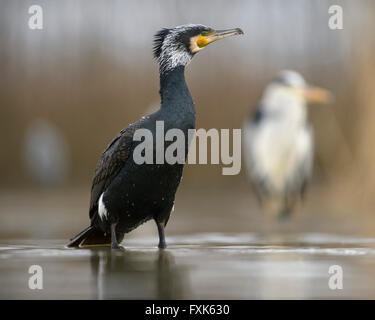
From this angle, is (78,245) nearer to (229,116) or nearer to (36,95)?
(229,116)

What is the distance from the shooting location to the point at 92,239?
6883mm

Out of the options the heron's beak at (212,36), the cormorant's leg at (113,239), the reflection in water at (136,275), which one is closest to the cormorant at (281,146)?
the heron's beak at (212,36)

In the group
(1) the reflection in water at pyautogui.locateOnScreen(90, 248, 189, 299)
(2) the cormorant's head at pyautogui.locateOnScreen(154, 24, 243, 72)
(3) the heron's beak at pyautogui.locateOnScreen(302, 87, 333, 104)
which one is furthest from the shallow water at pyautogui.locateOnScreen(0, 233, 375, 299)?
(3) the heron's beak at pyautogui.locateOnScreen(302, 87, 333, 104)

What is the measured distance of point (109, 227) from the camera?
661 centimetres

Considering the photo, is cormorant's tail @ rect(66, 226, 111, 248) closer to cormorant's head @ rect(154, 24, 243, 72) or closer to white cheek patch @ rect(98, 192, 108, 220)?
white cheek patch @ rect(98, 192, 108, 220)

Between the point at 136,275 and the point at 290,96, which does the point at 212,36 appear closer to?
the point at 136,275

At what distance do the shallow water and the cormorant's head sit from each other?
151 cm

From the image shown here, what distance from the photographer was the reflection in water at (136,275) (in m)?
4.73

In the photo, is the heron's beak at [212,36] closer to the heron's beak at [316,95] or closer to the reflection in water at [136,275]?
the reflection in water at [136,275]

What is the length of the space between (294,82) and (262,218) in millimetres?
2116

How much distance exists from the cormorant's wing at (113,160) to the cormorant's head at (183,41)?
2.16 feet

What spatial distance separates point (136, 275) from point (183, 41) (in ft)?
7.61

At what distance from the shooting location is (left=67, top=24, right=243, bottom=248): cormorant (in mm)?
6273

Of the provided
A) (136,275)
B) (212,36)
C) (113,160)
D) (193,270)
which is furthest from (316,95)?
(136,275)
